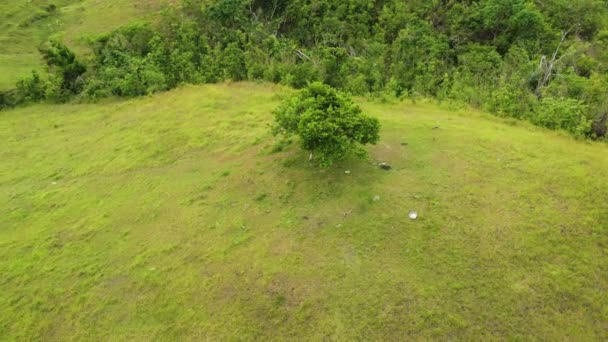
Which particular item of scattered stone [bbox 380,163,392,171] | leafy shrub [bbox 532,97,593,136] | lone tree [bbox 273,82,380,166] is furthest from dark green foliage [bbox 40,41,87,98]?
leafy shrub [bbox 532,97,593,136]

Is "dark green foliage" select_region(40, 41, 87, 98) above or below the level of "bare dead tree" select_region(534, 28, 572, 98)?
below

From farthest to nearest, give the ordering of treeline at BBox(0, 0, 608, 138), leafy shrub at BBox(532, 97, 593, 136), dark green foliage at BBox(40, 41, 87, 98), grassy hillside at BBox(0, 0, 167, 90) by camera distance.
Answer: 1. grassy hillside at BBox(0, 0, 167, 90)
2. dark green foliage at BBox(40, 41, 87, 98)
3. treeline at BBox(0, 0, 608, 138)
4. leafy shrub at BBox(532, 97, 593, 136)

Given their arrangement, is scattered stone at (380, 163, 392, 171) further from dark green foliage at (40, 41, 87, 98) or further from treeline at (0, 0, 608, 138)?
dark green foliage at (40, 41, 87, 98)

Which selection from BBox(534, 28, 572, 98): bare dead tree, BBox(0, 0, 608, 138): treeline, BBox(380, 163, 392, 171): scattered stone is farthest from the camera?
BBox(0, 0, 608, 138): treeline

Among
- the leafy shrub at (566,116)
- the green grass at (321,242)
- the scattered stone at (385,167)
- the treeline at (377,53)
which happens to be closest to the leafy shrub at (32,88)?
the treeline at (377,53)

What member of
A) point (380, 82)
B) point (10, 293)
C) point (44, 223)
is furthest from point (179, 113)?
point (10, 293)

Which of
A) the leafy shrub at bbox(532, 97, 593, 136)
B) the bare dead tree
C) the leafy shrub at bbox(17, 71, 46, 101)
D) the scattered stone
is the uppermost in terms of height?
the bare dead tree
